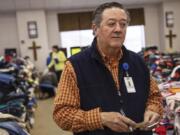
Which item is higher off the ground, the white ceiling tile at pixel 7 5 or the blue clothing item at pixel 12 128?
the white ceiling tile at pixel 7 5

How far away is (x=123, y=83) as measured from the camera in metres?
1.96

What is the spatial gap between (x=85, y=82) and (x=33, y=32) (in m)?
10.1

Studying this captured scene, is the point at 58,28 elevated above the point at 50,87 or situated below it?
above

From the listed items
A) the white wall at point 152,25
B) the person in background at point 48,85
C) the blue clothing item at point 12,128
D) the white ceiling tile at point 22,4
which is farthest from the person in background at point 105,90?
the white wall at point 152,25

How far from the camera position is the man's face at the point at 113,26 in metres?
1.87

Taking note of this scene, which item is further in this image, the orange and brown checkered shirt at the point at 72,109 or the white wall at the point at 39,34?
the white wall at the point at 39,34

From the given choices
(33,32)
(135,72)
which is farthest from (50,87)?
(135,72)

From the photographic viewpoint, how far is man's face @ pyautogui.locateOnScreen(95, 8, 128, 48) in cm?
187

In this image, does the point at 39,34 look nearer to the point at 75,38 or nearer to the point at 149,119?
the point at 75,38

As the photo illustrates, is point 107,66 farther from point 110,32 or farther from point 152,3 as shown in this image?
point 152,3

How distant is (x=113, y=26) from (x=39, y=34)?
10122mm

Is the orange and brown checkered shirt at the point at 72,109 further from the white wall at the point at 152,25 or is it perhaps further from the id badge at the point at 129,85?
the white wall at the point at 152,25

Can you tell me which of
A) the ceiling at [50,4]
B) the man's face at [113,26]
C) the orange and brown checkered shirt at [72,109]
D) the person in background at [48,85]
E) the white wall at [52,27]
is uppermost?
the ceiling at [50,4]

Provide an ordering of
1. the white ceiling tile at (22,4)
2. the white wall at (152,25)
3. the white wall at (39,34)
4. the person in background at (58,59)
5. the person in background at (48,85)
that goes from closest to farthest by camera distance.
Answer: the person in background at (48,85), the white ceiling tile at (22,4), the person in background at (58,59), the white wall at (39,34), the white wall at (152,25)
